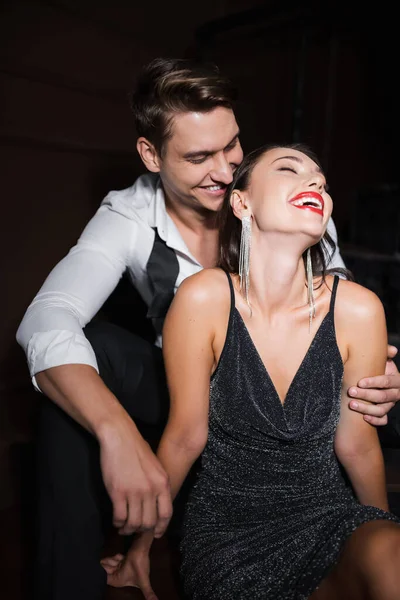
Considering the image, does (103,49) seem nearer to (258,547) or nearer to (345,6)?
(258,547)

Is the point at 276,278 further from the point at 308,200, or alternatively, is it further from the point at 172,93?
the point at 172,93

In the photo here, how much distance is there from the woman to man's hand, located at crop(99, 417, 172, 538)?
0.56 ft

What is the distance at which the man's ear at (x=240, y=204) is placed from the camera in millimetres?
1506

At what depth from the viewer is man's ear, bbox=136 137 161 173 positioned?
198 centimetres

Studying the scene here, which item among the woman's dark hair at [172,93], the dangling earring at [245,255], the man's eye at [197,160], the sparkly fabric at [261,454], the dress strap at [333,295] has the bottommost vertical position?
the sparkly fabric at [261,454]

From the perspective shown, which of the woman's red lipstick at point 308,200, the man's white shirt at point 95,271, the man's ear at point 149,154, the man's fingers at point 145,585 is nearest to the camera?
the woman's red lipstick at point 308,200

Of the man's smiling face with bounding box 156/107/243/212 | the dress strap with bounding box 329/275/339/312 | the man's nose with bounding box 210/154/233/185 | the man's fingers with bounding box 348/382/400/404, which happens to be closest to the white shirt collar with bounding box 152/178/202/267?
the man's smiling face with bounding box 156/107/243/212

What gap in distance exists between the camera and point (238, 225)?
161 centimetres

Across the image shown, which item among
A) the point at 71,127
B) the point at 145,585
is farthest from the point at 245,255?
the point at 71,127

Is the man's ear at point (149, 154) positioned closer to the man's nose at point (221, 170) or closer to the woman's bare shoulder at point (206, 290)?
the man's nose at point (221, 170)

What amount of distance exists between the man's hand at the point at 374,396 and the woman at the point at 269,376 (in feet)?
0.08

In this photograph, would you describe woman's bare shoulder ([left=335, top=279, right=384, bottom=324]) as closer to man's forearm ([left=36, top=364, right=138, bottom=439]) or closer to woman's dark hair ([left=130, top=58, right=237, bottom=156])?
man's forearm ([left=36, top=364, right=138, bottom=439])

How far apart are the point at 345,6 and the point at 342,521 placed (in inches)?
186

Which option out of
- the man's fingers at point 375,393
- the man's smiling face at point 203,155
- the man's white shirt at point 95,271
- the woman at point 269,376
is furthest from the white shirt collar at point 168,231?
the man's fingers at point 375,393
